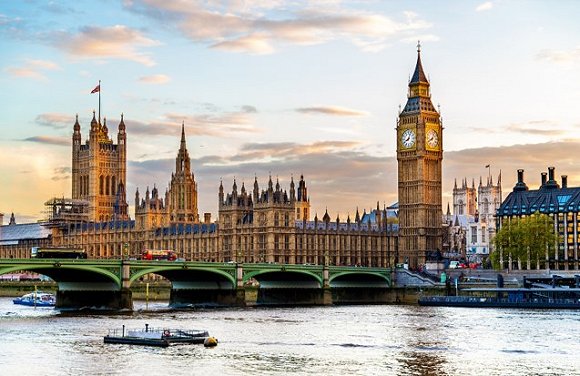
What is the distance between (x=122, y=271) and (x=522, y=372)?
5693cm

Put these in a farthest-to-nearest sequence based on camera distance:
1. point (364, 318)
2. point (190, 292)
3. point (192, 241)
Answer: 1. point (192, 241)
2. point (190, 292)
3. point (364, 318)

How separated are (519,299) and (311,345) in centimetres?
5290

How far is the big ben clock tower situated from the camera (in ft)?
575

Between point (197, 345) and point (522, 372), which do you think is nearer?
point (522, 372)

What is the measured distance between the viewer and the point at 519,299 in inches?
4796

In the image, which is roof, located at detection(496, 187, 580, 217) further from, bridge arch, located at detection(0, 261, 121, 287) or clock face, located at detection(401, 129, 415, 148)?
bridge arch, located at detection(0, 261, 121, 287)

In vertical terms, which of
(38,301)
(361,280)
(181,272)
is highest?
(181,272)

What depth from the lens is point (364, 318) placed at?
101 m

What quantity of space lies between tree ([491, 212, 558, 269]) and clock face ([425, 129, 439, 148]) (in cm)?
2766

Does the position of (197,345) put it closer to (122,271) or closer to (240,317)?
(240,317)

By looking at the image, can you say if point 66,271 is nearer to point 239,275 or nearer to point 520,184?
point 239,275

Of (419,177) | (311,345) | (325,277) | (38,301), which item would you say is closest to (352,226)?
(419,177)

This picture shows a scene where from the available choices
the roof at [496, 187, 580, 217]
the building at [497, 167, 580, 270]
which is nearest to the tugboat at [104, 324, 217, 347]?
the building at [497, 167, 580, 270]

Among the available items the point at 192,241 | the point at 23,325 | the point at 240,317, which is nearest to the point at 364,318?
the point at 240,317
